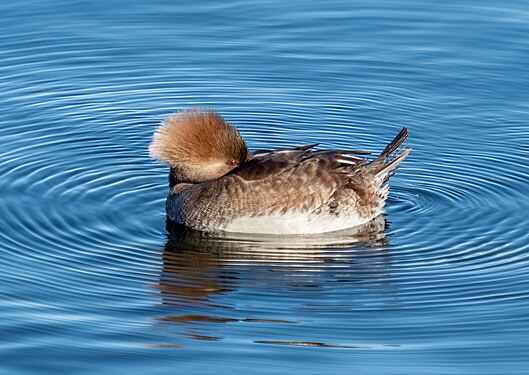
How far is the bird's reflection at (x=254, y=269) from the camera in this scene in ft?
44.3

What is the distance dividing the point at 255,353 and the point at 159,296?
174cm

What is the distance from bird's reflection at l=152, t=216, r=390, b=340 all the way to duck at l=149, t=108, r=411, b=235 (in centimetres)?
18

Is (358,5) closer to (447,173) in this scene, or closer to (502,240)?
(447,173)

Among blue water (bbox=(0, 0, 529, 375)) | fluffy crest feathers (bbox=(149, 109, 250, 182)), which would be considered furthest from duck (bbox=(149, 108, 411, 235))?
A: blue water (bbox=(0, 0, 529, 375))

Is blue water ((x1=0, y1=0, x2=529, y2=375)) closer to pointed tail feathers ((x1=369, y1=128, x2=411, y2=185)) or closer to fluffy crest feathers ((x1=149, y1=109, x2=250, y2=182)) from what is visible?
pointed tail feathers ((x1=369, y1=128, x2=411, y2=185))

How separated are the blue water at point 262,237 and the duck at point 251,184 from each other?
296 mm

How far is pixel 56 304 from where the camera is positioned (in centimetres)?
1341

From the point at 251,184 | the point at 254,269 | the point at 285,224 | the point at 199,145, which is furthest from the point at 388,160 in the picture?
the point at 254,269

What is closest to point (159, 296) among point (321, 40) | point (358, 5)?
point (321, 40)

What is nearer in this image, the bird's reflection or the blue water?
the blue water

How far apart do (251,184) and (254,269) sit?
1.38 m

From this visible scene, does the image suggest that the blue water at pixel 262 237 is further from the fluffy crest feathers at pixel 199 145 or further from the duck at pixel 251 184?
the fluffy crest feathers at pixel 199 145

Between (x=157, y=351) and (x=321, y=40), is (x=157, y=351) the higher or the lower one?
the lower one

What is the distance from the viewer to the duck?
Answer: 15492 mm
